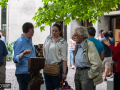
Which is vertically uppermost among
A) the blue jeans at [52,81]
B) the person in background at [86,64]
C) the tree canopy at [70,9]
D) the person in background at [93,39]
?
the tree canopy at [70,9]

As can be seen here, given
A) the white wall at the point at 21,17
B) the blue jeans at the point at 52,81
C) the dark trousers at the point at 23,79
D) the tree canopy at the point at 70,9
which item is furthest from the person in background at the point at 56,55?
the white wall at the point at 21,17

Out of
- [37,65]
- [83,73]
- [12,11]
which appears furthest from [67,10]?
[12,11]

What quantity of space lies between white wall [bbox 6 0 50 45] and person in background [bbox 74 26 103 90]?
15798 millimetres

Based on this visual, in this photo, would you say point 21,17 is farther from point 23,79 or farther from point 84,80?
point 84,80

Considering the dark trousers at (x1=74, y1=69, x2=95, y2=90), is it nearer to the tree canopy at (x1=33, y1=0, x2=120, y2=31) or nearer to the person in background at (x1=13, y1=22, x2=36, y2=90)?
the person in background at (x1=13, y1=22, x2=36, y2=90)

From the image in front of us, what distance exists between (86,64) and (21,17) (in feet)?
55.8

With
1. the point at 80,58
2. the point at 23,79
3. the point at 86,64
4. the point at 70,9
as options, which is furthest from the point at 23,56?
the point at 70,9

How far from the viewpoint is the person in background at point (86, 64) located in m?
4.01

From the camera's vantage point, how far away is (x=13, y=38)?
20.9m

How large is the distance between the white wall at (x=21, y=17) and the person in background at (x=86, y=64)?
15.8 meters

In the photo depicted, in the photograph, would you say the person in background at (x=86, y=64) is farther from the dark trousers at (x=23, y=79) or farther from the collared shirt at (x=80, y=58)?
the dark trousers at (x=23, y=79)

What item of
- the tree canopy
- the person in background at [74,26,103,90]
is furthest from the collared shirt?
the tree canopy

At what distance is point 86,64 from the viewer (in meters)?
4.15

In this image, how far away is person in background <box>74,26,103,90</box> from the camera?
158 inches
